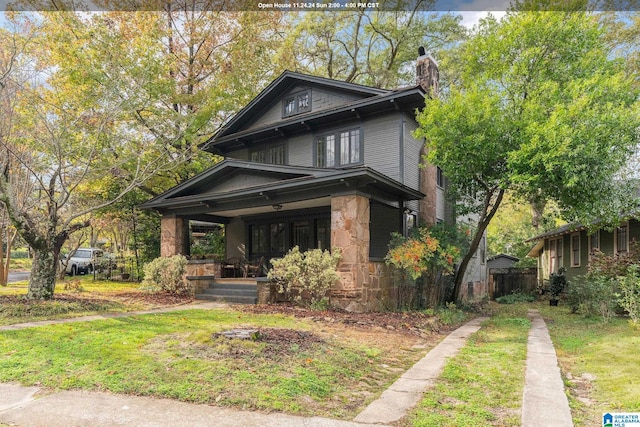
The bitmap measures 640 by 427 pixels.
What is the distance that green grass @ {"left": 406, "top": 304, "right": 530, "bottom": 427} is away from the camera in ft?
12.7

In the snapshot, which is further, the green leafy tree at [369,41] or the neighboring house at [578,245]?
the green leafy tree at [369,41]

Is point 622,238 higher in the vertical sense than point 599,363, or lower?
higher

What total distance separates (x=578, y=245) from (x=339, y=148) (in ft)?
38.4

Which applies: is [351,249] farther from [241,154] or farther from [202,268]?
[241,154]

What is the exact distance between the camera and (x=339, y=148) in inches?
579

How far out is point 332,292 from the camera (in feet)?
35.5

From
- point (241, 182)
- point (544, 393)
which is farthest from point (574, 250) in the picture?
point (544, 393)

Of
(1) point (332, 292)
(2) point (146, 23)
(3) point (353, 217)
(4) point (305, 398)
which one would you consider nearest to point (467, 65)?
(3) point (353, 217)

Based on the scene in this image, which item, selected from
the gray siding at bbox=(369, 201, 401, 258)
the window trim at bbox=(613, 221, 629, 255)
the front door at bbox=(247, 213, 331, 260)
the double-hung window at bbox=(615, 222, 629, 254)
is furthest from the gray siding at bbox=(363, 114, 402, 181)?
the double-hung window at bbox=(615, 222, 629, 254)

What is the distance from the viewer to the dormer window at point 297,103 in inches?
618

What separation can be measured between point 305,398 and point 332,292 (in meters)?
6.62

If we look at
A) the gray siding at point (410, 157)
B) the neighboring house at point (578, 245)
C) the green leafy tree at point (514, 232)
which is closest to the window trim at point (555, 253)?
the neighboring house at point (578, 245)

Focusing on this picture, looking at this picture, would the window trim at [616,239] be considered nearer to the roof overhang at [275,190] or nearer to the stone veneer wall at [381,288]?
the roof overhang at [275,190]

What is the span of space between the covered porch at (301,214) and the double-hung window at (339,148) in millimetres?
1640
